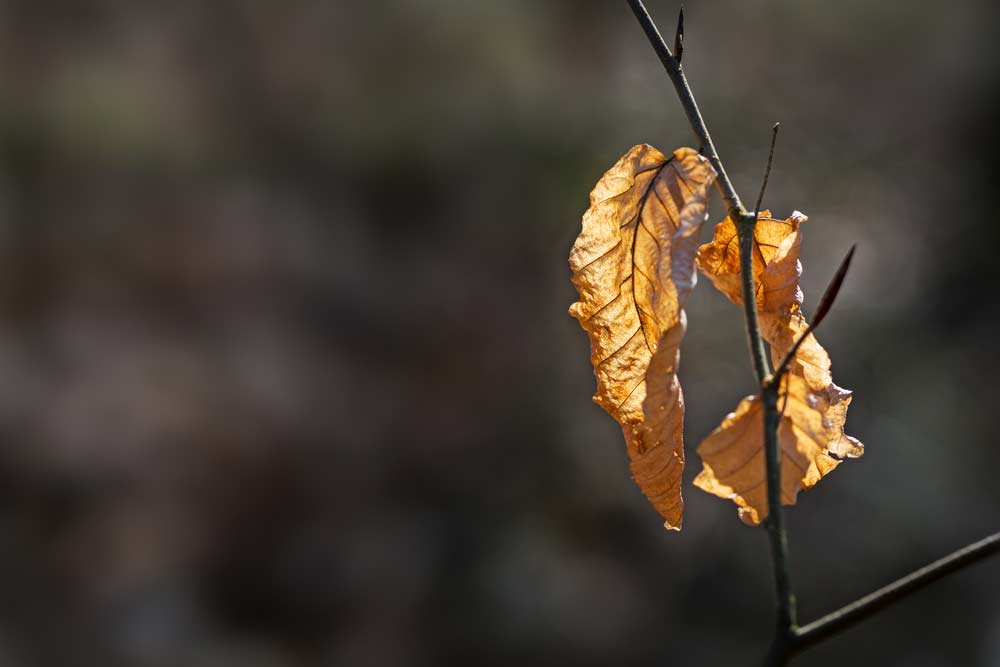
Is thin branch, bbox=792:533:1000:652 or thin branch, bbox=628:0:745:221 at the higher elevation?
thin branch, bbox=628:0:745:221

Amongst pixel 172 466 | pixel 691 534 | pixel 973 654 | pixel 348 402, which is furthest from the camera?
A: pixel 348 402

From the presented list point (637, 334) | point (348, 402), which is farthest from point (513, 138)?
point (637, 334)

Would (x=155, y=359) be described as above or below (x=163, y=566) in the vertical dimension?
above

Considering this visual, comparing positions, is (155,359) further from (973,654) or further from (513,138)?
(973,654)

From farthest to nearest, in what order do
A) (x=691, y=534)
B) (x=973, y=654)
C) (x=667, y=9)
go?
(x=667, y=9) < (x=691, y=534) < (x=973, y=654)

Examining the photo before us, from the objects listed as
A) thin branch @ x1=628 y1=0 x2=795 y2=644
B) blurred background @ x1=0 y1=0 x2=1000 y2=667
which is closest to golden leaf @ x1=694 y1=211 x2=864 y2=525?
thin branch @ x1=628 y1=0 x2=795 y2=644

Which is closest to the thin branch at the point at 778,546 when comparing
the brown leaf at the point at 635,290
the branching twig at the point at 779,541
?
the branching twig at the point at 779,541

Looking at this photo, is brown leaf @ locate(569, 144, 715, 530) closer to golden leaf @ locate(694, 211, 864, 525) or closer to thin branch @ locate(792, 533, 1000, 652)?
golden leaf @ locate(694, 211, 864, 525)
